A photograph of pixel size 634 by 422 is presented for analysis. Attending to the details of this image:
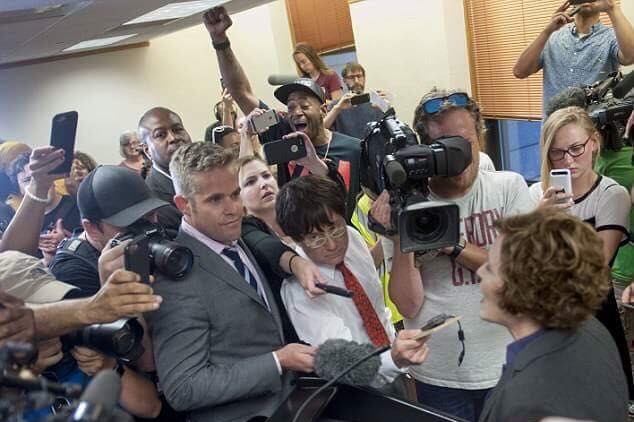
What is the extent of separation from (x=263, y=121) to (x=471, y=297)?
1.19 meters

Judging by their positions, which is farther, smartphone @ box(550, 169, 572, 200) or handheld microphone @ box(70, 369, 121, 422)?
smartphone @ box(550, 169, 572, 200)

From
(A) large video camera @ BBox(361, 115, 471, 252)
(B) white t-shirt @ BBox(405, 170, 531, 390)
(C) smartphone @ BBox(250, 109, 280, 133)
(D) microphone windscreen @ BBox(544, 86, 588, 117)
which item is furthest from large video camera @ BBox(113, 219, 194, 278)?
(D) microphone windscreen @ BBox(544, 86, 588, 117)

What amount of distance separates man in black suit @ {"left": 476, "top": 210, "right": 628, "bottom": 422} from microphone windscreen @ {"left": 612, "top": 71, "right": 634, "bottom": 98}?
144cm

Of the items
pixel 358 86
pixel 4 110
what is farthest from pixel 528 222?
pixel 4 110

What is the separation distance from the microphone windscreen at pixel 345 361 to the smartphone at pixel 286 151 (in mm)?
931

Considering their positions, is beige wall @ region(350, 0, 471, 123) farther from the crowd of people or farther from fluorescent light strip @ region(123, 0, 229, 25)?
the crowd of people

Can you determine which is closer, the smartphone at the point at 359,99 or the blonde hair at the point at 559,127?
the blonde hair at the point at 559,127

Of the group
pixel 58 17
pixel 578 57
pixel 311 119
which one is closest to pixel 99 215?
pixel 58 17

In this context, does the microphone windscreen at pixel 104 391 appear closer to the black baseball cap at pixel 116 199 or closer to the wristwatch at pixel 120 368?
the wristwatch at pixel 120 368

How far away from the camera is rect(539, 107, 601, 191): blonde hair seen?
2.09 metres

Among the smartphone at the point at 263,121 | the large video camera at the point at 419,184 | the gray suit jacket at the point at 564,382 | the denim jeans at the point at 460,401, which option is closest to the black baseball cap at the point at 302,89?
the smartphone at the point at 263,121

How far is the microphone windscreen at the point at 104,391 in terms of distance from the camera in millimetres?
553

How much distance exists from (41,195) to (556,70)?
8.45ft

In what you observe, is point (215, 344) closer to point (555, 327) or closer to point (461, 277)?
point (461, 277)
